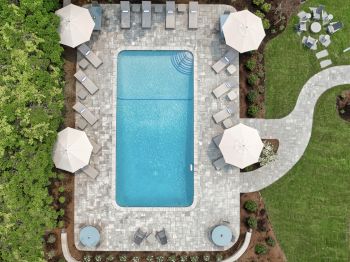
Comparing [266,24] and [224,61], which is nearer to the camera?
[224,61]

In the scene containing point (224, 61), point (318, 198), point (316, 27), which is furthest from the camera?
point (316, 27)

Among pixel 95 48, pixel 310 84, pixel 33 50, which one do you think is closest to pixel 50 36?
pixel 33 50

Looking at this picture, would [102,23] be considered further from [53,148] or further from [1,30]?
[53,148]

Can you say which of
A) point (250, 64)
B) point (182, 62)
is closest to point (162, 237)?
point (182, 62)

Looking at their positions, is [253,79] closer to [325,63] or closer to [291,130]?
[291,130]

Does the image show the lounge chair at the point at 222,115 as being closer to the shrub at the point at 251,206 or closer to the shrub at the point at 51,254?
the shrub at the point at 251,206

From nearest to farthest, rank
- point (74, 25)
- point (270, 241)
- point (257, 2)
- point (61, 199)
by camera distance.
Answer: point (74, 25)
point (61, 199)
point (270, 241)
point (257, 2)

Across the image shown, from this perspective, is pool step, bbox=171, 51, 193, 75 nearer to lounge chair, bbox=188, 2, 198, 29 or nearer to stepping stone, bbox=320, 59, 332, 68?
lounge chair, bbox=188, 2, 198, 29
